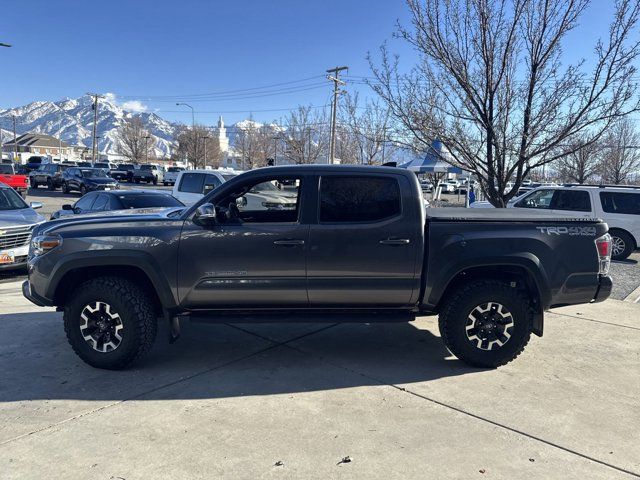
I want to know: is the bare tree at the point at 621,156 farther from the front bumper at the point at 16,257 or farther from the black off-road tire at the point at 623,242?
the front bumper at the point at 16,257

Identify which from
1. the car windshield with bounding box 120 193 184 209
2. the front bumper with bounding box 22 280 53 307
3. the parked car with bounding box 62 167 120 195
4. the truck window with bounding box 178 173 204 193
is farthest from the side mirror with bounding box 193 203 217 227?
the parked car with bounding box 62 167 120 195

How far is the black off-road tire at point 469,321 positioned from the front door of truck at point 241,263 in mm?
1434

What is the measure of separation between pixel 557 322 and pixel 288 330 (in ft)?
11.7

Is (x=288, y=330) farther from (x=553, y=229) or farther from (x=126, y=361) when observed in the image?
(x=553, y=229)

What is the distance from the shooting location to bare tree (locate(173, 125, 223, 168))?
71500 millimetres

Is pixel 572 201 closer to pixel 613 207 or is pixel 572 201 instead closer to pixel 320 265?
pixel 613 207

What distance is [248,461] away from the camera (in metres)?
3.06

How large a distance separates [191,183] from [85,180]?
62.9 ft

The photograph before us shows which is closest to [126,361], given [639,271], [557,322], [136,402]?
[136,402]

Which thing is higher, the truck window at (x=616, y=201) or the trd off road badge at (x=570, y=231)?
the truck window at (x=616, y=201)

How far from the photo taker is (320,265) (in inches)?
173

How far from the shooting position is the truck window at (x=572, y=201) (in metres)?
11.8

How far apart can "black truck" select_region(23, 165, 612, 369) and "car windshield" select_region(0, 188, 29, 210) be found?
→ 6084mm

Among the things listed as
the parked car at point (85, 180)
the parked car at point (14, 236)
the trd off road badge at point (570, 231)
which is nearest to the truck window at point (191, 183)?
the parked car at point (14, 236)
